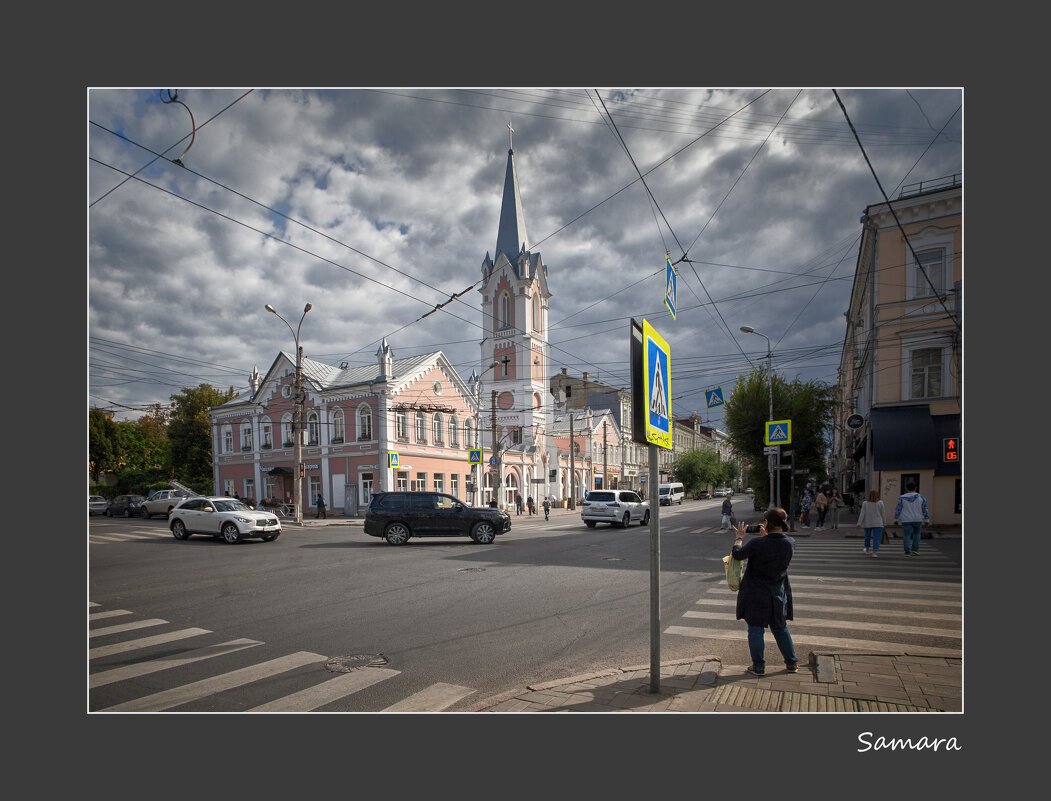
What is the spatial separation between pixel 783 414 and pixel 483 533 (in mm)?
22799

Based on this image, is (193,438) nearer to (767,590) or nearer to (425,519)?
(425,519)

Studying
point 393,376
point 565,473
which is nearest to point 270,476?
point 393,376

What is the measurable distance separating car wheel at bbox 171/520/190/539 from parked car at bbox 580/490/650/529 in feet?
53.1

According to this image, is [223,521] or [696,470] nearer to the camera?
[223,521]

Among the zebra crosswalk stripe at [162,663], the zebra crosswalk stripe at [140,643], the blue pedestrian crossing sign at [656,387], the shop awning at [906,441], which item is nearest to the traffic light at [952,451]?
the shop awning at [906,441]

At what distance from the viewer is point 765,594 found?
209 inches

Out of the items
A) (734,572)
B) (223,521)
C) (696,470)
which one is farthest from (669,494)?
(734,572)

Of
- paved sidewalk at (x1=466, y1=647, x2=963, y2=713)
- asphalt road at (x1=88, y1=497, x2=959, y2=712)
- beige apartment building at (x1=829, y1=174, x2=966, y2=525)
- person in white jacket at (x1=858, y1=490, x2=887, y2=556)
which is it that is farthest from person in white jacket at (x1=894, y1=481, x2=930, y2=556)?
paved sidewalk at (x1=466, y1=647, x2=963, y2=713)

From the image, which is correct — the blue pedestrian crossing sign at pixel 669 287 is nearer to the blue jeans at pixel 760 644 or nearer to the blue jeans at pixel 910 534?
the blue jeans at pixel 760 644

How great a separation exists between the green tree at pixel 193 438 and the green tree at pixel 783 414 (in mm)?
41405

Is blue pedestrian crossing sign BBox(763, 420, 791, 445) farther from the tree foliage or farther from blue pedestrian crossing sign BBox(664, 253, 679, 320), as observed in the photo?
the tree foliage

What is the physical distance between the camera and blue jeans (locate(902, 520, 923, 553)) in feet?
46.1

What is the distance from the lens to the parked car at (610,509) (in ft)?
93.0

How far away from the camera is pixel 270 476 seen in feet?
139
